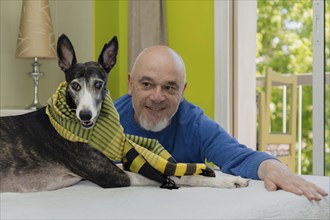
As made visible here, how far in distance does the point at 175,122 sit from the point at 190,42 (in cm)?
169

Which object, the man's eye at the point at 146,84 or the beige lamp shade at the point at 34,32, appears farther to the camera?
the beige lamp shade at the point at 34,32

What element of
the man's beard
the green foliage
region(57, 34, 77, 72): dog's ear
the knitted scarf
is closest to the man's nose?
the man's beard

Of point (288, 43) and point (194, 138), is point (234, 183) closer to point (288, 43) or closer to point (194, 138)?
point (194, 138)

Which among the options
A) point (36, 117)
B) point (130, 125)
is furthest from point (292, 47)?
point (36, 117)

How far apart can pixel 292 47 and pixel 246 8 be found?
419 centimetres

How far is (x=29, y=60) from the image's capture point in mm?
4148

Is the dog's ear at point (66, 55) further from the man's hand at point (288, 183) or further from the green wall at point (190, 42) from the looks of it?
the green wall at point (190, 42)

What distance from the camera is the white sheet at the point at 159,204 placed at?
4.06 ft

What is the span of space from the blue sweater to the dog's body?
0.84ft

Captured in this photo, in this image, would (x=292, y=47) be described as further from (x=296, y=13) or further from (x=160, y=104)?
(x=160, y=104)

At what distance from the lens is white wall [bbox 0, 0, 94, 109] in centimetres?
398

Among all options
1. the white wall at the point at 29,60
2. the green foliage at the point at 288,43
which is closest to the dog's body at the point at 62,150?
the white wall at the point at 29,60

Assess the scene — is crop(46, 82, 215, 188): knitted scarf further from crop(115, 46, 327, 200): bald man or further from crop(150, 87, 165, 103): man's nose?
crop(150, 87, 165, 103): man's nose

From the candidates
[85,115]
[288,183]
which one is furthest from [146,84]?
[288,183]
